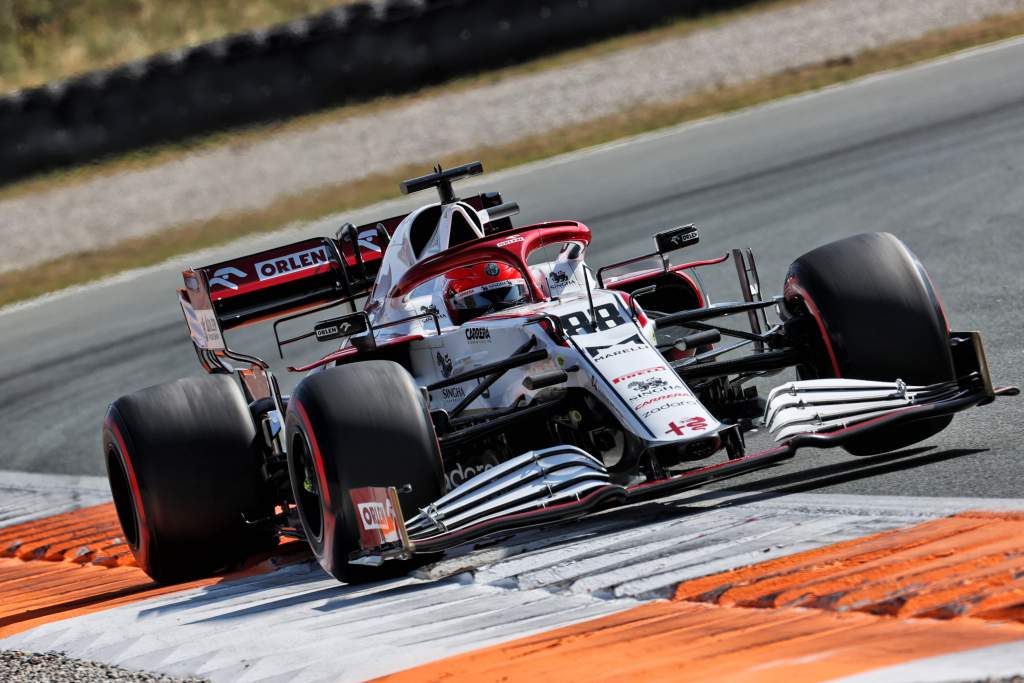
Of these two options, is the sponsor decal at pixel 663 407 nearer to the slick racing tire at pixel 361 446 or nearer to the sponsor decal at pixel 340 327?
the slick racing tire at pixel 361 446

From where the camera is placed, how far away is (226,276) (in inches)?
343


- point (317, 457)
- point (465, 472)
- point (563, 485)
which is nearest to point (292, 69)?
point (465, 472)

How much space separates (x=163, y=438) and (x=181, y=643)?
6.00 ft

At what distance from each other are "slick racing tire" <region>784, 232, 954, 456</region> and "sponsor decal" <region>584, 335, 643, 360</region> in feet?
3.08

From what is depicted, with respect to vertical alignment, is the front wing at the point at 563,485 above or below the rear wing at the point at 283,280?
below

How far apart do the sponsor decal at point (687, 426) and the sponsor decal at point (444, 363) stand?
1.62 metres

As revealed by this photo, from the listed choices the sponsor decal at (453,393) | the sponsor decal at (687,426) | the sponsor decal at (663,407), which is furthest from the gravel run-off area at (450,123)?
the sponsor decal at (687,426)

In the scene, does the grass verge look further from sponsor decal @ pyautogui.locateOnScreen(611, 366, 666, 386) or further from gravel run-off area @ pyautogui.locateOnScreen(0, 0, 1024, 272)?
sponsor decal @ pyautogui.locateOnScreen(611, 366, 666, 386)

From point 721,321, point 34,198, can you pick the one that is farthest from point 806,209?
point 34,198

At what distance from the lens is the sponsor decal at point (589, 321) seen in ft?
22.0

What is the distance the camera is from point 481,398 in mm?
7254

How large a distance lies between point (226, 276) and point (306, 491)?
2.46m

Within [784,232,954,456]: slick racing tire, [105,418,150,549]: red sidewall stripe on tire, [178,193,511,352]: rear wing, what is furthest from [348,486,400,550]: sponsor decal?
[178,193,511,352]: rear wing

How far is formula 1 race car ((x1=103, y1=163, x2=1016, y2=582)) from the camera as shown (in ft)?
19.9
